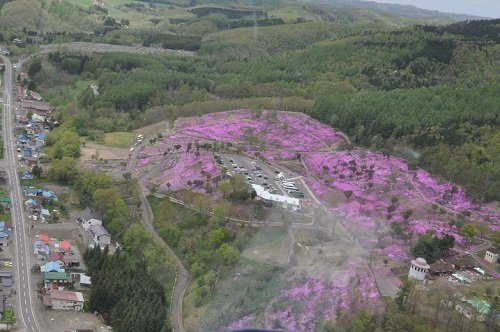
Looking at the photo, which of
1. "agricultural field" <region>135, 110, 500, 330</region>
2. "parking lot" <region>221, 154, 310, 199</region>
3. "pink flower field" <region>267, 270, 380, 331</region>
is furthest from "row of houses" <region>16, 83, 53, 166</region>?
"pink flower field" <region>267, 270, 380, 331</region>

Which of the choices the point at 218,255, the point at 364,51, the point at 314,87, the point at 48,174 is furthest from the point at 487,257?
the point at 364,51

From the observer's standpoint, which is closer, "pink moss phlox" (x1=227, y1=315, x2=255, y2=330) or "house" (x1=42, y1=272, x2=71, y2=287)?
"pink moss phlox" (x1=227, y1=315, x2=255, y2=330)

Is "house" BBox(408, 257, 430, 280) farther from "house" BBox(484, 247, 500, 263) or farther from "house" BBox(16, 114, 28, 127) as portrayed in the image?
"house" BBox(16, 114, 28, 127)

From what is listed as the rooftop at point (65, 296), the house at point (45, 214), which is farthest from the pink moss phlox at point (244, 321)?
the house at point (45, 214)

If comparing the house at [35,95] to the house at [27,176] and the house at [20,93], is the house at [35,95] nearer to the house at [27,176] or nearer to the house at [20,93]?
the house at [20,93]

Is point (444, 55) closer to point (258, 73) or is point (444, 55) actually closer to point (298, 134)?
point (258, 73)

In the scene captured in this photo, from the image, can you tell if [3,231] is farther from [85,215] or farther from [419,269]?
[419,269]
